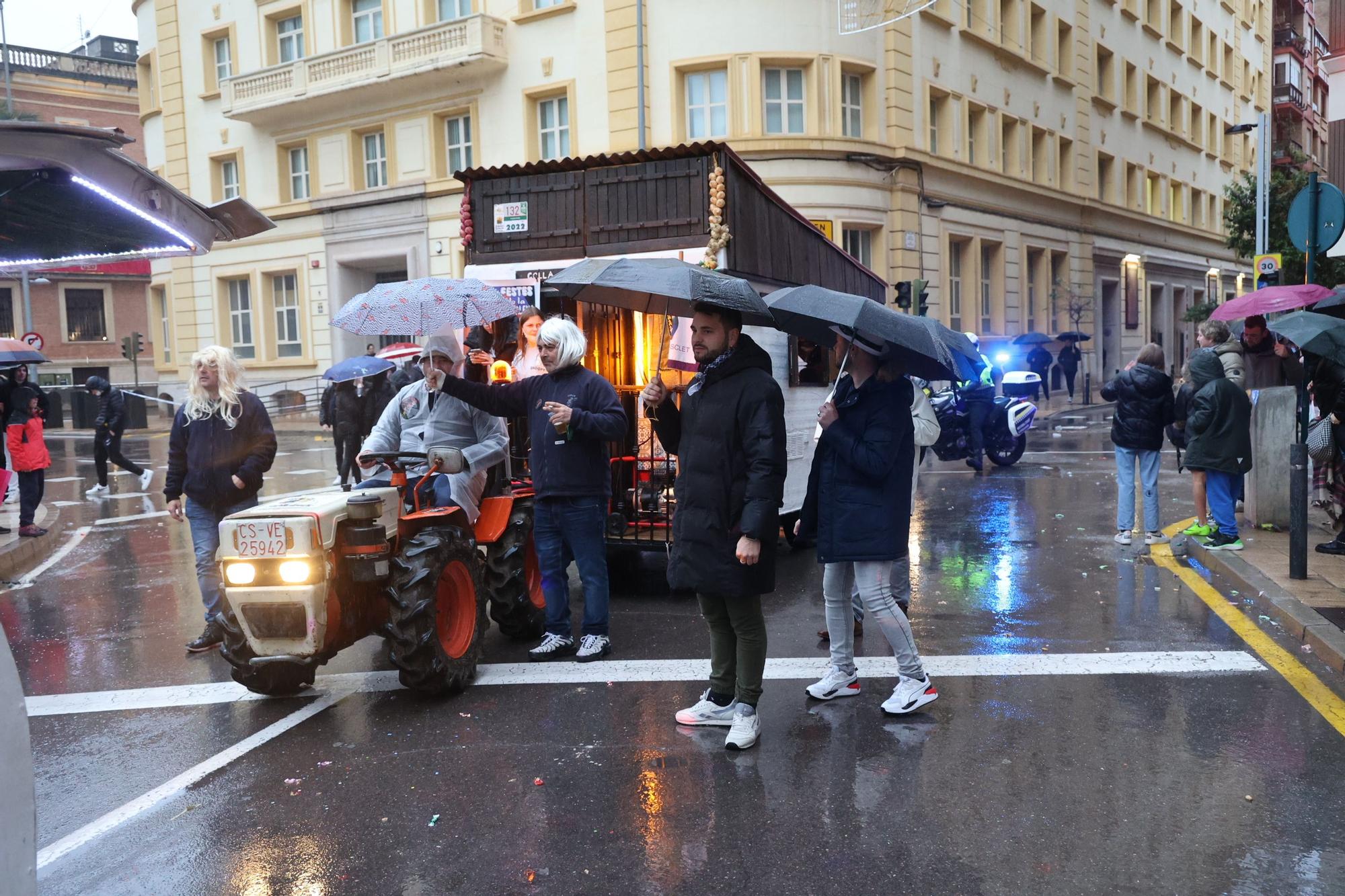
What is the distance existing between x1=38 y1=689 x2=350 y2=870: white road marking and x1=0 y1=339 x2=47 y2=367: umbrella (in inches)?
286

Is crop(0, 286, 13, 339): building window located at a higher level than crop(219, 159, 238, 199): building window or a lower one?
lower

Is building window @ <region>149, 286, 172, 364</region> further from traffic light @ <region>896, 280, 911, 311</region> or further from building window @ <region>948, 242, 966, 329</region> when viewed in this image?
traffic light @ <region>896, 280, 911, 311</region>

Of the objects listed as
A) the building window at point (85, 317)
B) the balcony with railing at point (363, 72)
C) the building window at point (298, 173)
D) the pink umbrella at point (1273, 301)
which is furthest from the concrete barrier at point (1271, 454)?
the building window at point (85, 317)

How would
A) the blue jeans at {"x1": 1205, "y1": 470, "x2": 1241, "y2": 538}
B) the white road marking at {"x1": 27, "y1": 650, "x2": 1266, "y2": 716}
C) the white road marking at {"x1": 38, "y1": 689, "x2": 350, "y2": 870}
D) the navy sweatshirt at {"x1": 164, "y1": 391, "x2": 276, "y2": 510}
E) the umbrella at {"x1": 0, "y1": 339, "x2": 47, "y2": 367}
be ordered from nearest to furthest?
the white road marking at {"x1": 38, "y1": 689, "x2": 350, "y2": 870} < the white road marking at {"x1": 27, "y1": 650, "x2": 1266, "y2": 716} < the navy sweatshirt at {"x1": 164, "y1": 391, "x2": 276, "y2": 510} < the blue jeans at {"x1": 1205, "y1": 470, "x2": 1241, "y2": 538} < the umbrella at {"x1": 0, "y1": 339, "x2": 47, "y2": 367}

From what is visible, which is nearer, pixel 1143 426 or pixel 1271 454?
pixel 1143 426

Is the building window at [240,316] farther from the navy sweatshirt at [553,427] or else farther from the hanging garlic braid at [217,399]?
the navy sweatshirt at [553,427]

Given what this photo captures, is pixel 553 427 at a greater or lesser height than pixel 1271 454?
greater

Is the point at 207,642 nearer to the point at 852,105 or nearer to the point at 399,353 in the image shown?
the point at 399,353

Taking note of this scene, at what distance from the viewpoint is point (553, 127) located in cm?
2595

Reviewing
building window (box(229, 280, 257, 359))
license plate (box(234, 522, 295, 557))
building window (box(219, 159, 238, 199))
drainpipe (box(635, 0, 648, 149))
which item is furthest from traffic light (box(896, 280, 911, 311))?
building window (box(219, 159, 238, 199))

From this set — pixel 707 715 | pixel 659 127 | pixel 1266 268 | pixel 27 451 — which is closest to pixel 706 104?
pixel 659 127

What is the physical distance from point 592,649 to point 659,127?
64.6 ft

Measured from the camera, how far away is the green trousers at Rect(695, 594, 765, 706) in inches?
194

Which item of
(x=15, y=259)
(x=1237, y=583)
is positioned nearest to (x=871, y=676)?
(x=1237, y=583)
